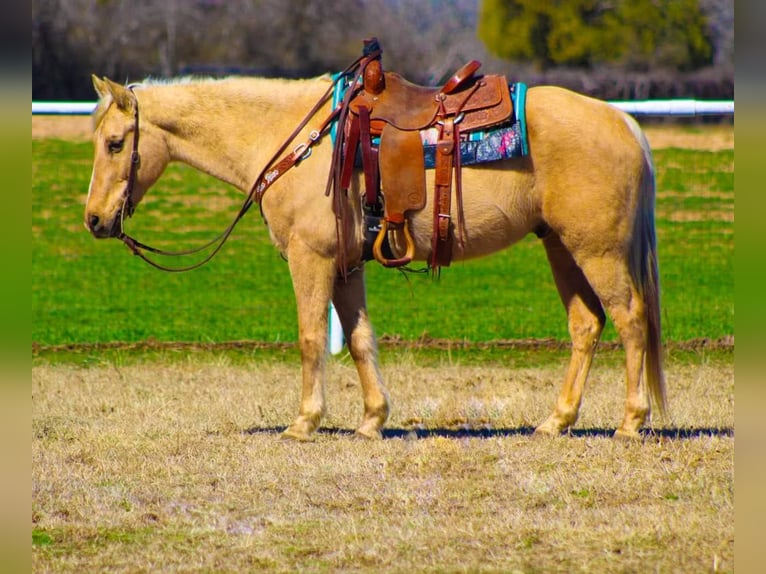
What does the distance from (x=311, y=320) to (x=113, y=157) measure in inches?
62.8

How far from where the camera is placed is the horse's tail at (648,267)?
22.0 feet

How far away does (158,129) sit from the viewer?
23.0ft

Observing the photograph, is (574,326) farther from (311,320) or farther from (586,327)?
(311,320)

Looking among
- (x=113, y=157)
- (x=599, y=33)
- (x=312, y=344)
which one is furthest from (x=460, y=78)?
Answer: (x=599, y=33)

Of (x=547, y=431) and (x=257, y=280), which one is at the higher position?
(x=547, y=431)

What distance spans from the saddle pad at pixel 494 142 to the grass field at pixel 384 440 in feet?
5.54

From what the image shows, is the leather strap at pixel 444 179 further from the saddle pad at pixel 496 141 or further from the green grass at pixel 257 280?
the green grass at pixel 257 280

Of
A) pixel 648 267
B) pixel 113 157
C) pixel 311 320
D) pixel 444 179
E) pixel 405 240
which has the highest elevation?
pixel 113 157

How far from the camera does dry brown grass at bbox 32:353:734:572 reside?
4.67m

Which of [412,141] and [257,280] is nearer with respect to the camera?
[412,141]

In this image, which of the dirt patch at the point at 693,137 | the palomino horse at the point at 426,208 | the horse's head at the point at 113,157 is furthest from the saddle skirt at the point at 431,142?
the dirt patch at the point at 693,137

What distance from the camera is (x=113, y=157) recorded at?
691cm

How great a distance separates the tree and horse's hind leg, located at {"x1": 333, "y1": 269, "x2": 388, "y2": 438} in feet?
98.2

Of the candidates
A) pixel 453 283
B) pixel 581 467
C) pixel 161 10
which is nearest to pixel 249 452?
pixel 581 467
